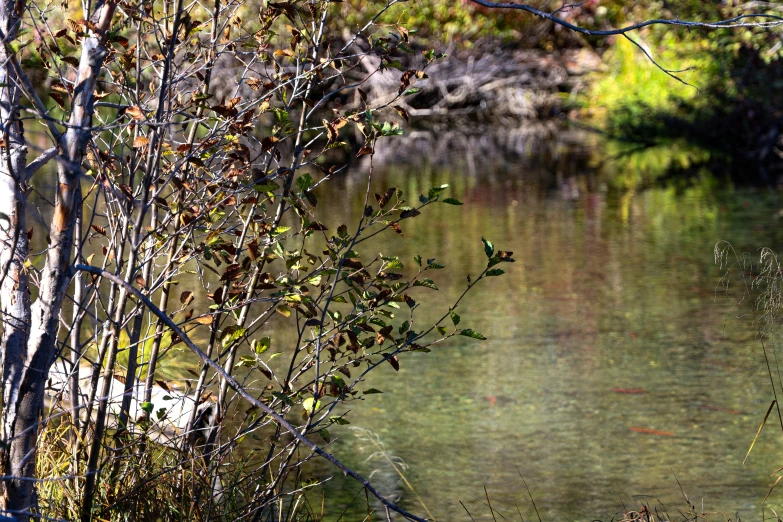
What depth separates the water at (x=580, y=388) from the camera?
13.6 feet

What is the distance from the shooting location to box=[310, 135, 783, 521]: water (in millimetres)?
4156

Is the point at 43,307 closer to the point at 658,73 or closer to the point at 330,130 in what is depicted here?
the point at 330,130

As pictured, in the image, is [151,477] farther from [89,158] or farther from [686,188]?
[686,188]

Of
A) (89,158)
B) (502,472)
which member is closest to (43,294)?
(89,158)

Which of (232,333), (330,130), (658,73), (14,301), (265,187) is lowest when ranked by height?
(232,333)

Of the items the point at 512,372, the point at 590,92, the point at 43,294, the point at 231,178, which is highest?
the point at 590,92

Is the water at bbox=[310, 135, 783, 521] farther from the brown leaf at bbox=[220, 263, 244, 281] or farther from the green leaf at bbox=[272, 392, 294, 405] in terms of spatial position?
the brown leaf at bbox=[220, 263, 244, 281]

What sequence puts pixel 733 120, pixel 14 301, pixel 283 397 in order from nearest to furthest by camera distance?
1. pixel 14 301
2. pixel 283 397
3. pixel 733 120

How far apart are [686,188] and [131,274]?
9.93m

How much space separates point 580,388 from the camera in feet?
17.3

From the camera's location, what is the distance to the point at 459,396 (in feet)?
17.2

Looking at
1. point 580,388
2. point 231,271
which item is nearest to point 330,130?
point 231,271

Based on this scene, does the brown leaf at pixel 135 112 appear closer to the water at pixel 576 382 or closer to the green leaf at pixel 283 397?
the green leaf at pixel 283 397

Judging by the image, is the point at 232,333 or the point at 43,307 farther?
the point at 232,333
